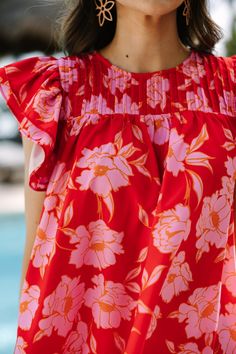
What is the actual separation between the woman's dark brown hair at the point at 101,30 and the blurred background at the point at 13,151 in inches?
156

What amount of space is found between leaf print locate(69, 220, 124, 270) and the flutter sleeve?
0.43 feet

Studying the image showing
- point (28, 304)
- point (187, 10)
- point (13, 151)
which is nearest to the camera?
point (28, 304)

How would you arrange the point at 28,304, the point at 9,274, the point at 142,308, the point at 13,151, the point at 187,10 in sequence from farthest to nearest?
1. the point at 13,151
2. the point at 9,274
3. the point at 187,10
4. the point at 28,304
5. the point at 142,308

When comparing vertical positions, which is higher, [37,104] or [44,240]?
[37,104]

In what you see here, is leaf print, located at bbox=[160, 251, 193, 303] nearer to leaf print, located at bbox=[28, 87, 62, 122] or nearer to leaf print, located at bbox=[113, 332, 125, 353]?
leaf print, located at bbox=[113, 332, 125, 353]

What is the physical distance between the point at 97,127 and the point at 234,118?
0.89ft

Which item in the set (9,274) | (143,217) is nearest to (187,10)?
(143,217)

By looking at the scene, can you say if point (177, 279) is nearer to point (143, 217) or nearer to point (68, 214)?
point (143, 217)

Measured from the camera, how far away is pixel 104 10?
1.74 m

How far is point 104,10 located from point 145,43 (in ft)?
0.48

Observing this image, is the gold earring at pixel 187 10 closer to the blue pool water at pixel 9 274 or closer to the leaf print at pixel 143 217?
the leaf print at pixel 143 217

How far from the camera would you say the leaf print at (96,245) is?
1.51 meters

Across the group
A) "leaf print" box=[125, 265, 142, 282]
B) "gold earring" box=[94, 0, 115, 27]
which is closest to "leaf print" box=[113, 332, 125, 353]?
"leaf print" box=[125, 265, 142, 282]

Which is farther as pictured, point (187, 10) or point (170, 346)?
point (187, 10)
